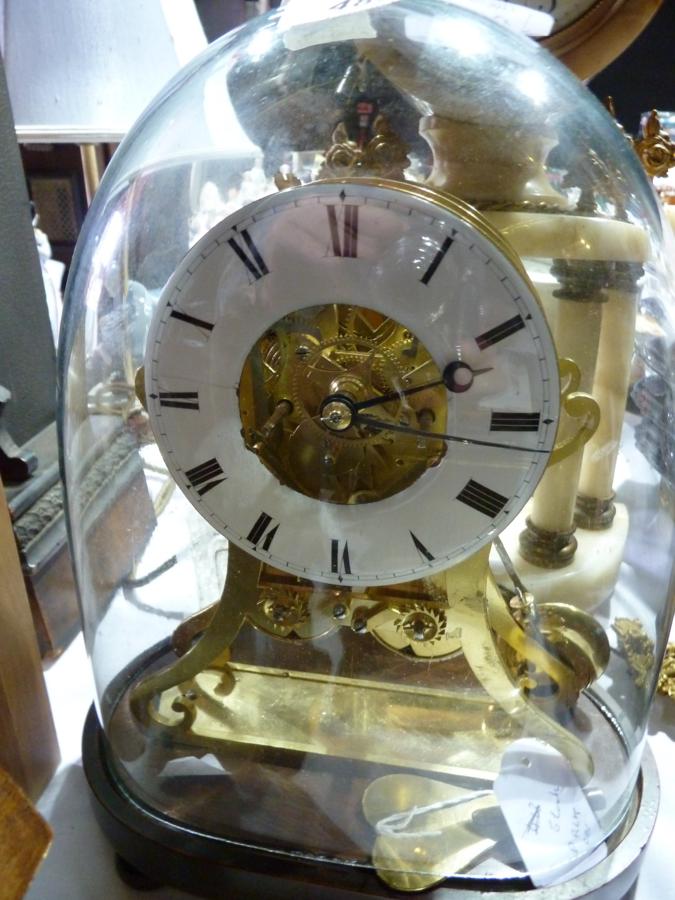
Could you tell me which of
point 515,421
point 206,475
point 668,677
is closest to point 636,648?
point 668,677

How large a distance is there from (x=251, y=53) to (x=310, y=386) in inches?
11.1

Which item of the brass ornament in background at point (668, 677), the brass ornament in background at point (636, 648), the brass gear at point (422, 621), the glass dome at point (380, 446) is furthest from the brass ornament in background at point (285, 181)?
the brass ornament in background at point (668, 677)

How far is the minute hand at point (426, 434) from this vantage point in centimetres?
55

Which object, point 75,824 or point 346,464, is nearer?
point 346,464

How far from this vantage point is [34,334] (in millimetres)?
1016

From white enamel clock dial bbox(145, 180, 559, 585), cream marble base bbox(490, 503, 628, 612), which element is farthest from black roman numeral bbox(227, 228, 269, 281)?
cream marble base bbox(490, 503, 628, 612)

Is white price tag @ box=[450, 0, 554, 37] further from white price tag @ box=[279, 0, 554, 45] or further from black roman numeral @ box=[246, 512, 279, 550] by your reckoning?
black roman numeral @ box=[246, 512, 279, 550]

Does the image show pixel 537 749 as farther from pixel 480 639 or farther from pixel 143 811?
pixel 143 811

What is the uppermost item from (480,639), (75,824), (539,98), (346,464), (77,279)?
(539,98)

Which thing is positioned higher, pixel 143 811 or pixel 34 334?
pixel 34 334

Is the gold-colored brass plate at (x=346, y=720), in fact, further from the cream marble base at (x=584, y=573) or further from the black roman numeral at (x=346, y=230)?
the black roman numeral at (x=346, y=230)

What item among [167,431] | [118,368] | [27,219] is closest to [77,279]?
[118,368]

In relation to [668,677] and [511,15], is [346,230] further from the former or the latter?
[668,677]

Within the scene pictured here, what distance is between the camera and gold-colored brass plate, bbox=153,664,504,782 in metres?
0.70
